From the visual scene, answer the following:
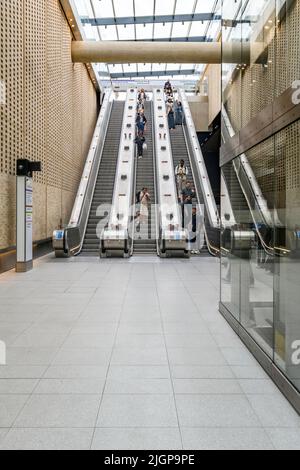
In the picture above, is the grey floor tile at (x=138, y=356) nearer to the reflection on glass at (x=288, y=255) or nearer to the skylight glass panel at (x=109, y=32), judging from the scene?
the reflection on glass at (x=288, y=255)

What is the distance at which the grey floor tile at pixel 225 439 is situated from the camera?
7.34 ft

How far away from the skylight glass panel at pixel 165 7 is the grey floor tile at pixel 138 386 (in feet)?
66.1

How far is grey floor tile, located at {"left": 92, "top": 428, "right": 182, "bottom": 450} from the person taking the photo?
2225 mm

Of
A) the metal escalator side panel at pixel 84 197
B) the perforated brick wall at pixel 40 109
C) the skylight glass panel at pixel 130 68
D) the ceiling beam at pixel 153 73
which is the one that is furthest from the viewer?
the ceiling beam at pixel 153 73

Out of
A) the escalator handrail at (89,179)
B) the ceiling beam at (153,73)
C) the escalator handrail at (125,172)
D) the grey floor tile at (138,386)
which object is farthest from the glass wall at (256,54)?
the ceiling beam at (153,73)

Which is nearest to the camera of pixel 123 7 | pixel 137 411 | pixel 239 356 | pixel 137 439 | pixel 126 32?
pixel 137 439

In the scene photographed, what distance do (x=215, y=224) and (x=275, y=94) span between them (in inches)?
368

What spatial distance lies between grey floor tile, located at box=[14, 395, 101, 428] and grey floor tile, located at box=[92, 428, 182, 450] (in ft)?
0.56

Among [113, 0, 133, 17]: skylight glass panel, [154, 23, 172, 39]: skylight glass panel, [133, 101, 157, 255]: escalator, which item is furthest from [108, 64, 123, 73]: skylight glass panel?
[133, 101, 157, 255]: escalator

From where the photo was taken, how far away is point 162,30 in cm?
2258

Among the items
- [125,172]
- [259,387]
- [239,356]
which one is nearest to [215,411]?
[259,387]

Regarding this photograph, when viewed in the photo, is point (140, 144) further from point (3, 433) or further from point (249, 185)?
point (3, 433)

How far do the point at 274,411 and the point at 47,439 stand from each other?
4.67 ft

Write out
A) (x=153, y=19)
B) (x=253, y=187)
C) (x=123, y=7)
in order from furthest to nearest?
1. (x=153, y=19)
2. (x=123, y=7)
3. (x=253, y=187)
